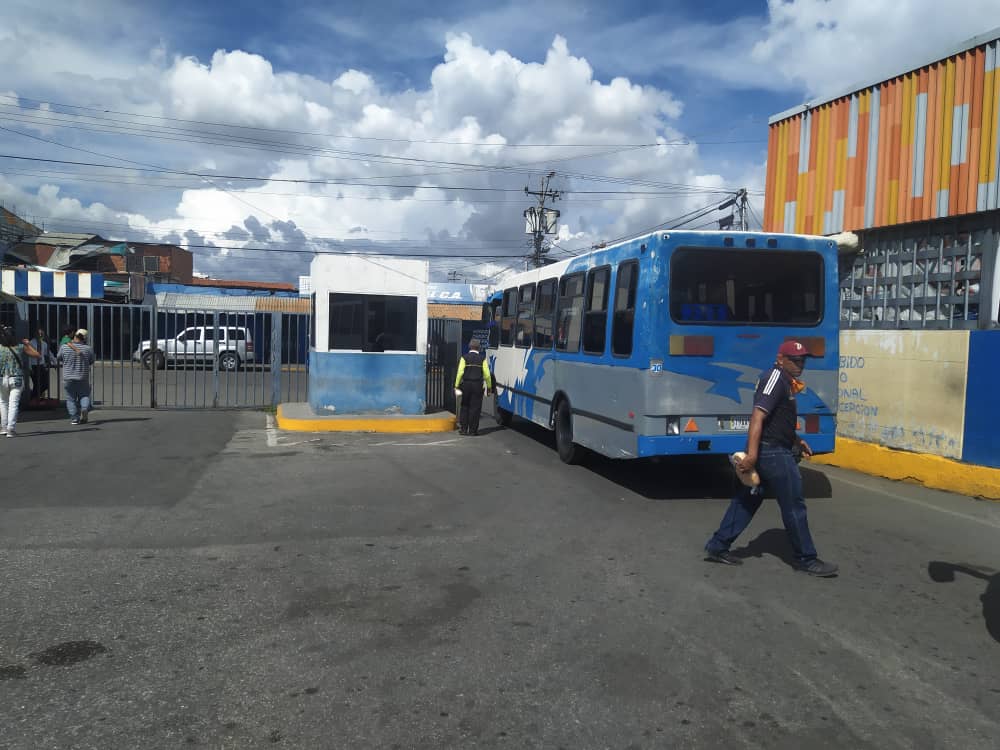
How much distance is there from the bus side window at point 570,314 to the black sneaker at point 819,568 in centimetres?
501

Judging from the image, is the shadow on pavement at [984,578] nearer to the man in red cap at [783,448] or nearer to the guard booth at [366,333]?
A: the man in red cap at [783,448]

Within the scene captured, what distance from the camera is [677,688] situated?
13.1 feet

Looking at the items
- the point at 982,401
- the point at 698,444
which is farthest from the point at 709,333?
the point at 982,401

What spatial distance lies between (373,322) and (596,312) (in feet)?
19.6

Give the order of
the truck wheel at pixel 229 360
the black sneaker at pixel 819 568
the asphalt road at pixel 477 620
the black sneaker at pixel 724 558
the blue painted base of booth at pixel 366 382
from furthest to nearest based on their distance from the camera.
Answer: the truck wheel at pixel 229 360
the blue painted base of booth at pixel 366 382
the black sneaker at pixel 724 558
the black sneaker at pixel 819 568
the asphalt road at pixel 477 620

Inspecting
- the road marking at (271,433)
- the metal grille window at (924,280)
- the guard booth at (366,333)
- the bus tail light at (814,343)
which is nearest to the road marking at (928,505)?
the bus tail light at (814,343)

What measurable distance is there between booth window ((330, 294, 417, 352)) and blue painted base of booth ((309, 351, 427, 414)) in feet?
0.62

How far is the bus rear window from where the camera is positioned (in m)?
8.41

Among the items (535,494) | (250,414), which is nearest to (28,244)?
(250,414)

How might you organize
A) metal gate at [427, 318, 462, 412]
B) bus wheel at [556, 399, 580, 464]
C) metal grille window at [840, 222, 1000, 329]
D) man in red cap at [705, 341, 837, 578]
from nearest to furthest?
man in red cap at [705, 341, 837, 578]
metal grille window at [840, 222, 1000, 329]
bus wheel at [556, 399, 580, 464]
metal gate at [427, 318, 462, 412]

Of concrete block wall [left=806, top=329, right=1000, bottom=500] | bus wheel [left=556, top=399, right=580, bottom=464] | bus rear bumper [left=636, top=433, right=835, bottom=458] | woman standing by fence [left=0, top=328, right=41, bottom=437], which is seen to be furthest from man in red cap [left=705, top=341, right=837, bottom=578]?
woman standing by fence [left=0, top=328, right=41, bottom=437]

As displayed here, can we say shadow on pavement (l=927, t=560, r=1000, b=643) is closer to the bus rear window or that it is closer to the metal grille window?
the bus rear window

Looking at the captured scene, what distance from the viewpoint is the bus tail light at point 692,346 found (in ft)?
27.4

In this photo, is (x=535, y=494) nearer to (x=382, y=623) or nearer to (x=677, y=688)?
(x=382, y=623)
